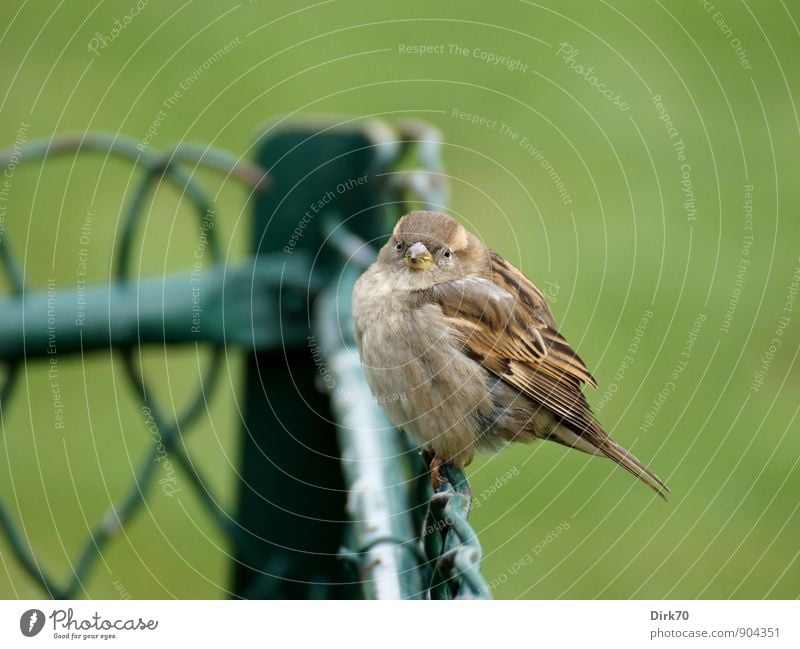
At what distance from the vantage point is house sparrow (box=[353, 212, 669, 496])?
1.32 m

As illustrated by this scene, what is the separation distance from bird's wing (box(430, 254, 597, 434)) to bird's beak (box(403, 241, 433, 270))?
110 mm

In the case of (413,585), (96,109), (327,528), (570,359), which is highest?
(96,109)

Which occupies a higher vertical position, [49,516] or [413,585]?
[49,516]

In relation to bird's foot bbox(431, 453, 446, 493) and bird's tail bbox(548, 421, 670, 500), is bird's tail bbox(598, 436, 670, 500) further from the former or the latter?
bird's foot bbox(431, 453, 446, 493)

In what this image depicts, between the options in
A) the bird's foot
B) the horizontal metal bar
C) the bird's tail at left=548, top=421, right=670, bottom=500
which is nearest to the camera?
the horizontal metal bar

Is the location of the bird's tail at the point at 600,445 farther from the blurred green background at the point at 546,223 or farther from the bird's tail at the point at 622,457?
the blurred green background at the point at 546,223

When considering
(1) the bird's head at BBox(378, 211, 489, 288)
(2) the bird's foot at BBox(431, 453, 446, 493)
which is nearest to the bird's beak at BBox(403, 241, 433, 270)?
(1) the bird's head at BBox(378, 211, 489, 288)

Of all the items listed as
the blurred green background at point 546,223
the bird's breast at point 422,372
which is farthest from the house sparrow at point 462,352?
the blurred green background at point 546,223

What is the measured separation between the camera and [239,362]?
1258 mm

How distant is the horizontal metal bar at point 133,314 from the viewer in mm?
1143

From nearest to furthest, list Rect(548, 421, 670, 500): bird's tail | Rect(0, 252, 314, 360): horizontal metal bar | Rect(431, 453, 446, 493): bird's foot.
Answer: Rect(0, 252, 314, 360): horizontal metal bar < Rect(431, 453, 446, 493): bird's foot < Rect(548, 421, 670, 500): bird's tail

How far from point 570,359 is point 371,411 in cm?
39

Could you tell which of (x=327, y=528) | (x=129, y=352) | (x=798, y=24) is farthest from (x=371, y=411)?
(x=798, y=24)
